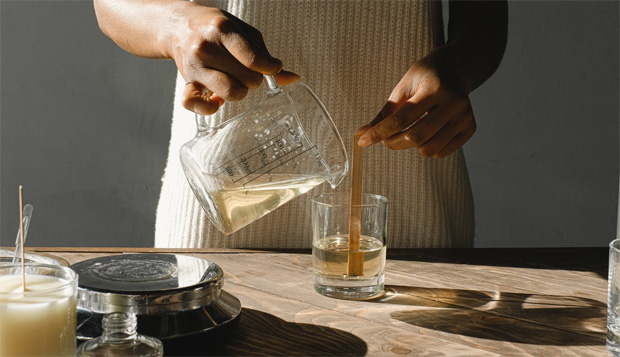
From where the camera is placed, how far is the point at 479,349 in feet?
3.12

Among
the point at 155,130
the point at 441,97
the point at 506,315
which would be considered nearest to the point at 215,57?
the point at 441,97

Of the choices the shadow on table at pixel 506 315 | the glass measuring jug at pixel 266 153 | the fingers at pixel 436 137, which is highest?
the fingers at pixel 436 137

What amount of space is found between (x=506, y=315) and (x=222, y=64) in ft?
1.70

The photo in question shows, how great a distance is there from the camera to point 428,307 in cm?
111

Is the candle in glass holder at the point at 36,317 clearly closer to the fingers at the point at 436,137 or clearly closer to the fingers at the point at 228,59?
the fingers at the point at 228,59

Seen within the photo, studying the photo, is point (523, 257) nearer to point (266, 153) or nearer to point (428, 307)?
point (428, 307)

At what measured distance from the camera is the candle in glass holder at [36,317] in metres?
0.80

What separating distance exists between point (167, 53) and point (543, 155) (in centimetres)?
224

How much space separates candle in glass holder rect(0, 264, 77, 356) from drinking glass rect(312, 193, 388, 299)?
0.41 m

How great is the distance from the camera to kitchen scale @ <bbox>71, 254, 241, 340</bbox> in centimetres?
93

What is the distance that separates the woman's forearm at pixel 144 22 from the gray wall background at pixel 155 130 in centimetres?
156

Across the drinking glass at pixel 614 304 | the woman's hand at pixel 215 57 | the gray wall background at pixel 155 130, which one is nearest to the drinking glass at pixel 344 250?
the woman's hand at pixel 215 57

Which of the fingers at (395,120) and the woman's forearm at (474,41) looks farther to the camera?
the woman's forearm at (474,41)

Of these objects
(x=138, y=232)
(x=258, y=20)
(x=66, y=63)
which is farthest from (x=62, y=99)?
(x=258, y=20)
